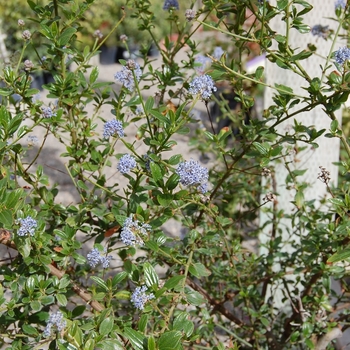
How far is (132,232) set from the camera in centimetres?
121

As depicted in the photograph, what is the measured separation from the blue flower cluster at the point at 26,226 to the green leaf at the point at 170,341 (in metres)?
0.38

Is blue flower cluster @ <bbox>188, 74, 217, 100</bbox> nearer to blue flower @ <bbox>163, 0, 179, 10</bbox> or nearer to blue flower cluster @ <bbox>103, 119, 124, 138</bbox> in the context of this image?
blue flower cluster @ <bbox>103, 119, 124, 138</bbox>

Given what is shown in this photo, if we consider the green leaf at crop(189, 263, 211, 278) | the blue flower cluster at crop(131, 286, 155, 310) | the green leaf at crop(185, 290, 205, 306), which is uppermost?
the green leaf at crop(189, 263, 211, 278)

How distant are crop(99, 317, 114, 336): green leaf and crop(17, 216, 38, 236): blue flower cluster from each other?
24 centimetres

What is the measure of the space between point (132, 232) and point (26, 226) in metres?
0.23

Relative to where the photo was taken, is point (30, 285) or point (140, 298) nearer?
point (140, 298)

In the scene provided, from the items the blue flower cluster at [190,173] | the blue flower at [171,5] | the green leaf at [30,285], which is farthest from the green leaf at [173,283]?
the blue flower at [171,5]

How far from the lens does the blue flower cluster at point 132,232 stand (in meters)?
1.19

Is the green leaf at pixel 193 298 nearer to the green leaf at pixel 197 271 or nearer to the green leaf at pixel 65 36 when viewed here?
the green leaf at pixel 197 271

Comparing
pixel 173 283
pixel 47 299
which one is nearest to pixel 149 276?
pixel 173 283

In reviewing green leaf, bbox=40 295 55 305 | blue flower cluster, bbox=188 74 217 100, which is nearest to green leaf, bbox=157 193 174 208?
blue flower cluster, bbox=188 74 217 100

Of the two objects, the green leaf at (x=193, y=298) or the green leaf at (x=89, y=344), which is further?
the green leaf at (x=193, y=298)

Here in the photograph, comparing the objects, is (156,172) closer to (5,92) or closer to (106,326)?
(106,326)

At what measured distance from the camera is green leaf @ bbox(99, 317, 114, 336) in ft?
3.82
